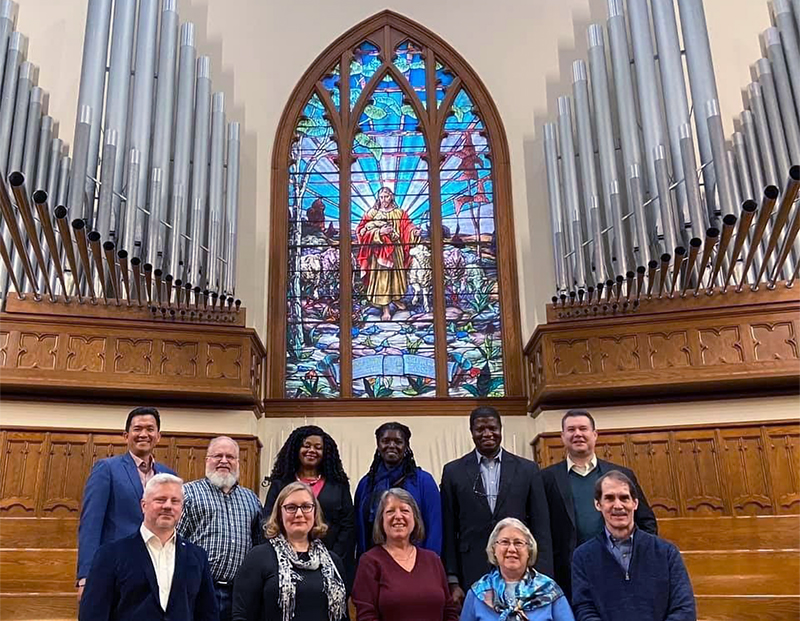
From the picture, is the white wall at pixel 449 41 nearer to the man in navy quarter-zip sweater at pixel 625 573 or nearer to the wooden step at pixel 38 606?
the wooden step at pixel 38 606

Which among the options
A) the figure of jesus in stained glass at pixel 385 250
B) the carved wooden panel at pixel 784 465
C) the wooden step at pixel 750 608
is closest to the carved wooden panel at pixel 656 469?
the carved wooden panel at pixel 784 465

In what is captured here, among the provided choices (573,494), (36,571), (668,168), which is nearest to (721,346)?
(668,168)

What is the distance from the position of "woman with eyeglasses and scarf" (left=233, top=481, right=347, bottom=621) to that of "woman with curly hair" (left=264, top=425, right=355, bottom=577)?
0.61 metres

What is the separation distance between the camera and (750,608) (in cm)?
385

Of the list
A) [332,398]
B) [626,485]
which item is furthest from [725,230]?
[332,398]

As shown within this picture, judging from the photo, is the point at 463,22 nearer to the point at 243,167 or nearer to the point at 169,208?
the point at 243,167

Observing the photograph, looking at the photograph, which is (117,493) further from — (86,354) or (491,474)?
(86,354)

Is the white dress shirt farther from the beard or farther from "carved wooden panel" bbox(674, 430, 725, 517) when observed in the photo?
"carved wooden panel" bbox(674, 430, 725, 517)

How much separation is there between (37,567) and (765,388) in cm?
483

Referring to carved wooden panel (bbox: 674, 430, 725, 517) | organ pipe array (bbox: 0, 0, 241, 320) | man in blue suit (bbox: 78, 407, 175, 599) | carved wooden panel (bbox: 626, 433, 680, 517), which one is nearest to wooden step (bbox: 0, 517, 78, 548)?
organ pipe array (bbox: 0, 0, 241, 320)

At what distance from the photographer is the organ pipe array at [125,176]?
4969 mm

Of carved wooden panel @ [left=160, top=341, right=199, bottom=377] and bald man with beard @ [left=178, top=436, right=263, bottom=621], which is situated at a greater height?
carved wooden panel @ [left=160, top=341, right=199, bottom=377]

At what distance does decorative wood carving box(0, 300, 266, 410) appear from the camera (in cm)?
582

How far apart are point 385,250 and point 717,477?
3.20m
